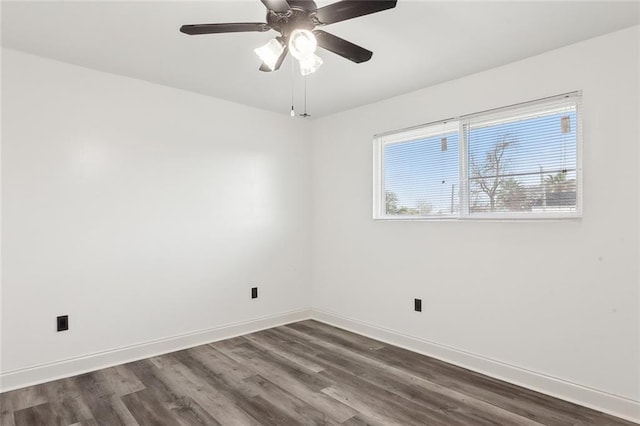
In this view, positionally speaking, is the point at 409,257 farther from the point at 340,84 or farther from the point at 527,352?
the point at 340,84

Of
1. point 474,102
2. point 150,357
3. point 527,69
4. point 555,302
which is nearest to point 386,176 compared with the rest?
point 474,102

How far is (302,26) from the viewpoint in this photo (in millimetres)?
1722

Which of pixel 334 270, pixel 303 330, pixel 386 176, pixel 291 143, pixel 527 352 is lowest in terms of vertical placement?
pixel 303 330

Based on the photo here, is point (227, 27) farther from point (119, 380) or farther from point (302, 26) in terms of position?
point (119, 380)

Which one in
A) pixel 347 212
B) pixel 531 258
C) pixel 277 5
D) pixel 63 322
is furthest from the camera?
pixel 347 212

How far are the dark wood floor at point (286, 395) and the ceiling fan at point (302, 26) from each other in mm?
2057

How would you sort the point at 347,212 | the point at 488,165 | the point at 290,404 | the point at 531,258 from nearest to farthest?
1. the point at 290,404
2. the point at 531,258
3. the point at 488,165
4. the point at 347,212

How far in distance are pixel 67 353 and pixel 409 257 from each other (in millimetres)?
2883

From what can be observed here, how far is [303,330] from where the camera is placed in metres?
3.98

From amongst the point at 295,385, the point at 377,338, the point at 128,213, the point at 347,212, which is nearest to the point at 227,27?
the point at 128,213

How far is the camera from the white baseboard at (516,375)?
2287 mm

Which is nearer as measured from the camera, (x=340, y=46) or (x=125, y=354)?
(x=340, y=46)

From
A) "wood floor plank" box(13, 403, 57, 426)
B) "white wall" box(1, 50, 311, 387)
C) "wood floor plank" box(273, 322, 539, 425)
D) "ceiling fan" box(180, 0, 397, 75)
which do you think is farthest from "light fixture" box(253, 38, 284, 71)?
A: "wood floor plank" box(13, 403, 57, 426)

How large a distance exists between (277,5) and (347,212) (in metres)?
2.69
